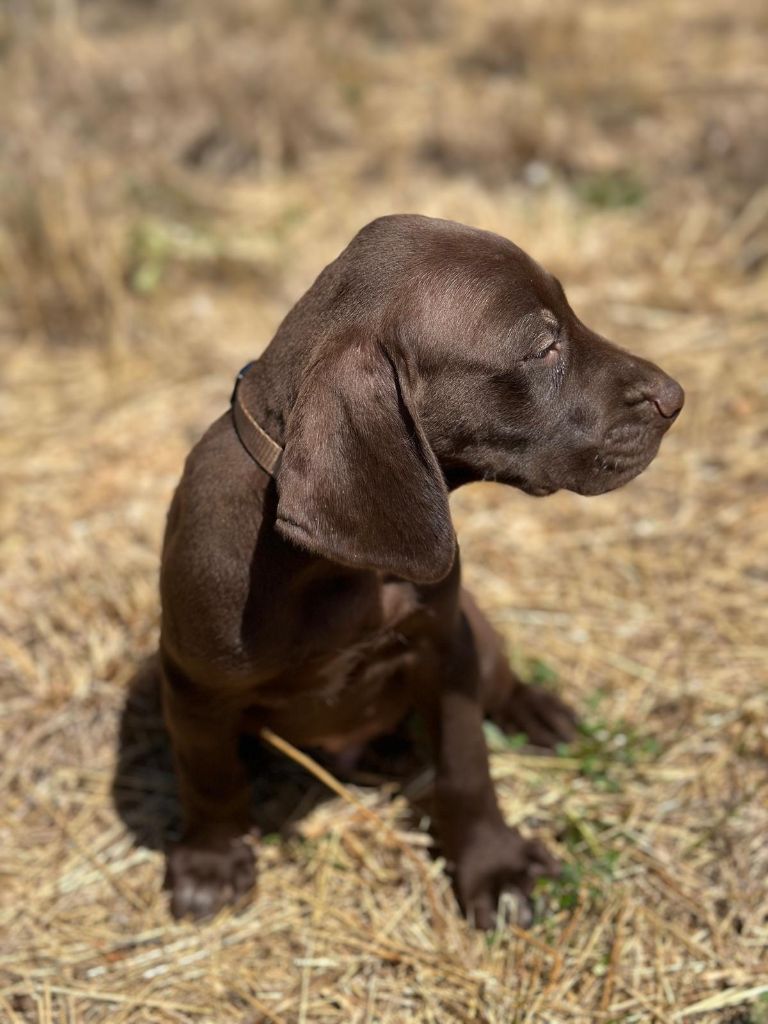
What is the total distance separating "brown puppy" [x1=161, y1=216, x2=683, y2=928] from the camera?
2354 mm

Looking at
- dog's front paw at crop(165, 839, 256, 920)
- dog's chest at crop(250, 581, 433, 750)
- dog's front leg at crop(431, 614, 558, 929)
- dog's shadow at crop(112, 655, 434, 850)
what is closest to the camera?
dog's chest at crop(250, 581, 433, 750)

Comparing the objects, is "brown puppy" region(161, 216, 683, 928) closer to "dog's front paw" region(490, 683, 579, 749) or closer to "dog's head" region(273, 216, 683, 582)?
"dog's head" region(273, 216, 683, 582)

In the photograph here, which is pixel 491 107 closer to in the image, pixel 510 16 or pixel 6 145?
pixel 510 16

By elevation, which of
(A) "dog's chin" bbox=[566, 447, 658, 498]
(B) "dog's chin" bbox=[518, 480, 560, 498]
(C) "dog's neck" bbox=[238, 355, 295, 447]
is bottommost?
(B) "dog's chin" bbox=[518, 480, 560, 498]

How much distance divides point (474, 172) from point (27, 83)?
3.48 m

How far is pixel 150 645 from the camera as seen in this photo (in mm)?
4090

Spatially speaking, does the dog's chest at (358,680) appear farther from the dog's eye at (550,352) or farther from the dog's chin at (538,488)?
the dog's eye at (550,352)

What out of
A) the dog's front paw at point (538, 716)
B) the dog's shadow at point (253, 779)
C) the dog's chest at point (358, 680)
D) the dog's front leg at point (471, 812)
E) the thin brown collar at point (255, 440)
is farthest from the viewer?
the dog's front paw at point (538, 716)

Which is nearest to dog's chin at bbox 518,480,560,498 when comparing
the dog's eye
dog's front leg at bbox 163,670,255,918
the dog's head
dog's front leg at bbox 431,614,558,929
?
the dog's head

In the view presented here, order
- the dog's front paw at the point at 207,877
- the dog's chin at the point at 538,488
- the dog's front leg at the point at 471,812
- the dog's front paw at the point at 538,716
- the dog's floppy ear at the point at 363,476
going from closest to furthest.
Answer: the dog's floppy ear at the point at 363,476 < the dog's chin at the point at 538,488 < the dog's front leg at the point at 471,812 < the dog's front paw at the point at 207,877 < the dog's front paw at the point at 538,716

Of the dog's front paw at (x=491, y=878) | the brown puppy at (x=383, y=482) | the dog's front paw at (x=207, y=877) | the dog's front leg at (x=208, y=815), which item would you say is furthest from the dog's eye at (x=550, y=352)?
the dog's front paw at (x=207, y=877)

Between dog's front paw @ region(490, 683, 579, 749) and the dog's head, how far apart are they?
1175 mm

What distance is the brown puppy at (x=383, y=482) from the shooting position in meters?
2.35

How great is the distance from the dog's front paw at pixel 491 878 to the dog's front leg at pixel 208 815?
64 centimetres
